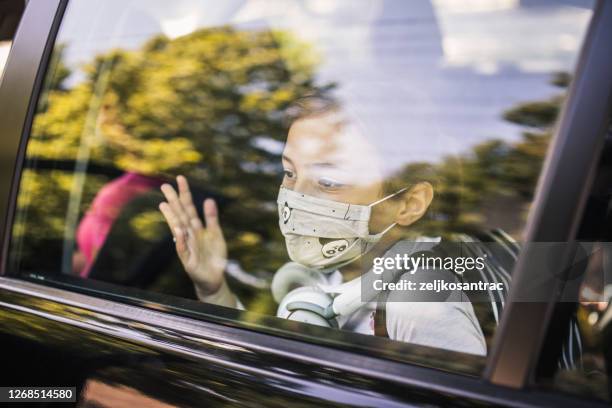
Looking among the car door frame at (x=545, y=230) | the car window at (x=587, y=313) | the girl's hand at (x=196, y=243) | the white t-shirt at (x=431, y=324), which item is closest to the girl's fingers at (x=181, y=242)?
the girl's hand at (x=196, y=243)

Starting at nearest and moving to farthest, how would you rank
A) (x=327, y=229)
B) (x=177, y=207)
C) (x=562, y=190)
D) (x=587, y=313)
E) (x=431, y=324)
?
(x=562, y=190)
(x=587, y=313)
(x=431, y=324)
(x=327, y=229)
(x=177, y=207)

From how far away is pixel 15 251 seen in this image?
1600mm

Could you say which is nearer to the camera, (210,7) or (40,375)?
(40,375)

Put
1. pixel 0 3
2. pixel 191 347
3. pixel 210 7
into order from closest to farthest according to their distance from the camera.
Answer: pixel 191 347 < pixel 0 3 < pixel 210 7

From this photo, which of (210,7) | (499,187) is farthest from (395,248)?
(210,7)

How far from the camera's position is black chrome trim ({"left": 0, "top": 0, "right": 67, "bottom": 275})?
1.56 metres

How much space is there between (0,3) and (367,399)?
5.24ft

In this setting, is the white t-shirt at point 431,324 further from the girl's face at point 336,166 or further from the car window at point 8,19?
the car window at point 8,19

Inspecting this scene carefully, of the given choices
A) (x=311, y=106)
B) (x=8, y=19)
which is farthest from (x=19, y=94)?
(x=311, y=106)

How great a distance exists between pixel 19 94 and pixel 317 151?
2.41 ft

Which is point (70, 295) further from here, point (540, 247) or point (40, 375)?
point (540, 247)

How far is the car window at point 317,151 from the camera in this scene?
4.32 feet

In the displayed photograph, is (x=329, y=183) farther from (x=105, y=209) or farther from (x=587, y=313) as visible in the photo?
(x=105, y=209)

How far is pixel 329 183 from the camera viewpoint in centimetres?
151
